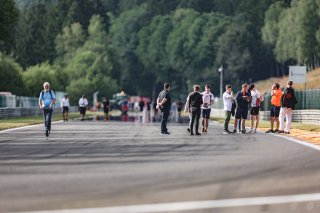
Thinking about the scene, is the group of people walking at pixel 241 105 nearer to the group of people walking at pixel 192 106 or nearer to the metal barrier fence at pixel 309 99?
the group of people walking at pixel 192 106

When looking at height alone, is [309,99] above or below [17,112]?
above

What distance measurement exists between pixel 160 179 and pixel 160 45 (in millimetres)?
156208

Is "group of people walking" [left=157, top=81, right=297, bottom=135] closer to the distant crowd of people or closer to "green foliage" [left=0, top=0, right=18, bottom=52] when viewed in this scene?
the distant crowd of people

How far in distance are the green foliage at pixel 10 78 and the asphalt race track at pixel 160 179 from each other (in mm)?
62990

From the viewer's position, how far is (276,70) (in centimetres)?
15200

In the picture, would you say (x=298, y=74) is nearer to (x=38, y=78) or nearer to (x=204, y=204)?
(x=204, y=204)

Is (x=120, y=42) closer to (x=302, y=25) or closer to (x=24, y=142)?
(x=302, y=25)

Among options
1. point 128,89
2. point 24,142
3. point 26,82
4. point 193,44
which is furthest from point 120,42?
point 24,142

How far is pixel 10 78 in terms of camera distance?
8144cm

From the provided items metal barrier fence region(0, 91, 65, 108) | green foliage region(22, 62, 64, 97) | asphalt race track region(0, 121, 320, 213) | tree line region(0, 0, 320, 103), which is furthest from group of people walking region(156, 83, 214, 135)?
tree line region(0, 0, 320, 103)

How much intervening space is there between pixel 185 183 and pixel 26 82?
83.6m

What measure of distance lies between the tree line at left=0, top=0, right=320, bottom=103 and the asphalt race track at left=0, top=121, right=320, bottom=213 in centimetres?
8210

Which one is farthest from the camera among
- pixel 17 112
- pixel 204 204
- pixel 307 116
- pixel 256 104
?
pixel 17 112

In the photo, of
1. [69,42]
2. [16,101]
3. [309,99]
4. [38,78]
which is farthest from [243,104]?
[69,42]
